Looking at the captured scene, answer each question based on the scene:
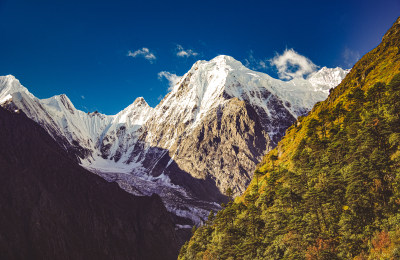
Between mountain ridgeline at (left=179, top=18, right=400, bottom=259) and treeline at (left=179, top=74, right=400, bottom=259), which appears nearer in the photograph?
treeline at (left=179, top=74, right=400, bottom=259)

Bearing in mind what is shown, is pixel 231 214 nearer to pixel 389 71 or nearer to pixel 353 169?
pixel 353 169

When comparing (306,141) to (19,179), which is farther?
(19,179)

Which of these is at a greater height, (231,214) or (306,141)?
(306,141)

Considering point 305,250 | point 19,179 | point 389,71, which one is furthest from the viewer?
point 19,179

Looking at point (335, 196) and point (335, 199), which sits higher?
point (335, 196)

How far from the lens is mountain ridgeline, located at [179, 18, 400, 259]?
46.7m

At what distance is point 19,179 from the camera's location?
643 ft

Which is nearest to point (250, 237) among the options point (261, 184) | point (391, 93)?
point (261, 184)

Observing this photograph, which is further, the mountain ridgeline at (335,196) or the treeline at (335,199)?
the mountain ridgeline at (335,196)

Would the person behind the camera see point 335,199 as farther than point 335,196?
No

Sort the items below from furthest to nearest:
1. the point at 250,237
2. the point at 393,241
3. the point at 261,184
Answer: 1. the point at 261,184
2. the point at 250,237
3. the point at 393,241

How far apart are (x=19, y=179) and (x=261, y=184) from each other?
543 feet

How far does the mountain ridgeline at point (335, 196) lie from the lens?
153 feet

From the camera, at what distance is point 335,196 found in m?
54.7
